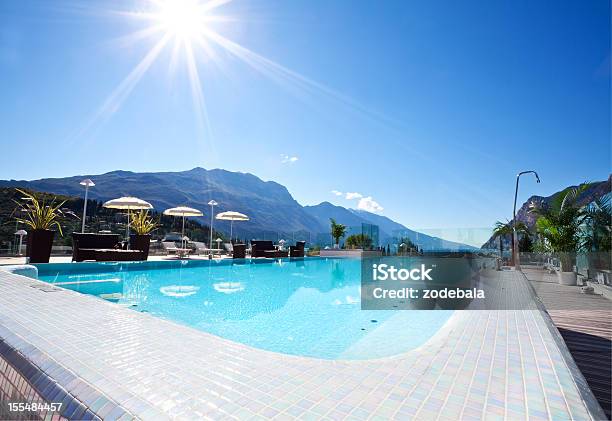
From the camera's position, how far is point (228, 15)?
320 inches

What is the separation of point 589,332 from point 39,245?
35.0 feet

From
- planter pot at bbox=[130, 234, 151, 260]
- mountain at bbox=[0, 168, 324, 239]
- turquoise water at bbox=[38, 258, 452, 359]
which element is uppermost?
mountain at bbox=[0, 168, 324, 239]

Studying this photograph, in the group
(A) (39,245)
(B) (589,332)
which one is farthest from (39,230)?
(B) (589,332)

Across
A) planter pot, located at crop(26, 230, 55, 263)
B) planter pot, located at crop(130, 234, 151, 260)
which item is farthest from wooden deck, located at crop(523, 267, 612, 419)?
planter pot, located at crop(130, 234, 151, 260)

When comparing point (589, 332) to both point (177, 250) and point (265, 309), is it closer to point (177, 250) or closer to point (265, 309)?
point (265, 309)

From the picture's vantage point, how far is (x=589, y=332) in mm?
3182

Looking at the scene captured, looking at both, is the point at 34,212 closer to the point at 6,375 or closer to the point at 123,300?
the point at 123,300

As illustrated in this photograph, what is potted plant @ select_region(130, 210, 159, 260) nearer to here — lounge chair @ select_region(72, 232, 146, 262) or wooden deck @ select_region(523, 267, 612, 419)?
lounge chair @ select_region(72, 232, 146, 262)

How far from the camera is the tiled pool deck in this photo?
1.32 metres

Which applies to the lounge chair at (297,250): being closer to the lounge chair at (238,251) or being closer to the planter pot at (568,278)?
the lounge chair at (238,251)

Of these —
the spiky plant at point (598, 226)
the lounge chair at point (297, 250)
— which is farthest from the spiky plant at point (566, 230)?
the lounge chair at point (297, 250)

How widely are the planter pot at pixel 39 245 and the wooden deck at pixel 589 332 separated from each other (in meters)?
9.98

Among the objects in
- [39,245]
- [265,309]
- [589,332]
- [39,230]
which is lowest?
[265,309]

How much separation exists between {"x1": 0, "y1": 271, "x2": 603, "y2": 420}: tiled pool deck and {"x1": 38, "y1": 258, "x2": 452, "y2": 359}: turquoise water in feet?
4.53
